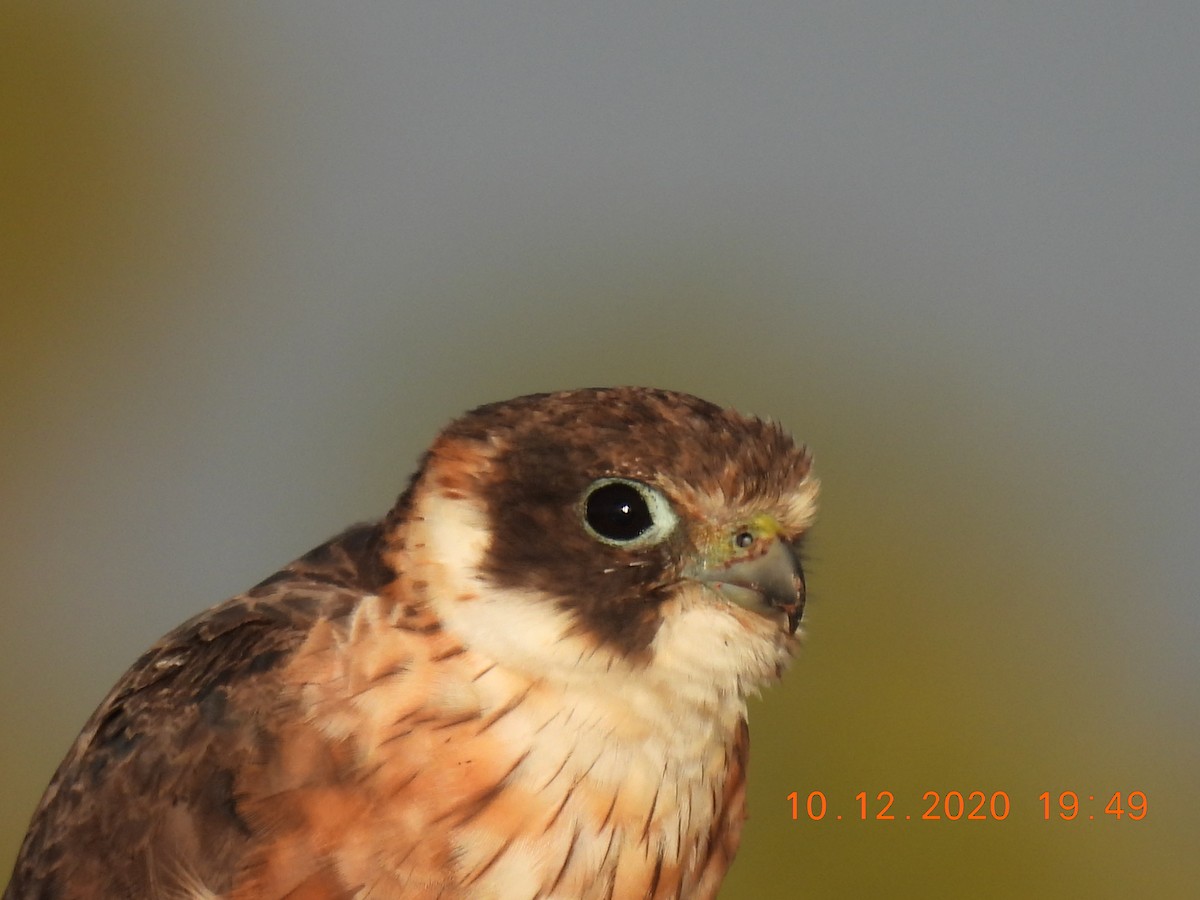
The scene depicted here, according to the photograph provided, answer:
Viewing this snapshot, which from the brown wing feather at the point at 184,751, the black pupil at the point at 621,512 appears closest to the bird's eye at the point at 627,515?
the black pupil at the point at 621,512

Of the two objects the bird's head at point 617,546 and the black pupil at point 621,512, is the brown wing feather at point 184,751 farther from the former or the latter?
the black pupil at point 621,512

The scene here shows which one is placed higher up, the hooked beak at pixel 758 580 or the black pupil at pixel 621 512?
the black pupil at pixel 621 512

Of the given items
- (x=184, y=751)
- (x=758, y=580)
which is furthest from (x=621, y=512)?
(x=184, y=751)

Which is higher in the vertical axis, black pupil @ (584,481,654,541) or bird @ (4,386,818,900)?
black pupil @ (584,481,654,541)

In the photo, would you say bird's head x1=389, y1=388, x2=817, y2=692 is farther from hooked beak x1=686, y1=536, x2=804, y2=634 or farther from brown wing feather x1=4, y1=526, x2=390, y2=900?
brown wing feather x1=4, y1=526, x2=390, y2=900

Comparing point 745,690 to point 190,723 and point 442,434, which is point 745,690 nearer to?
point 442,434

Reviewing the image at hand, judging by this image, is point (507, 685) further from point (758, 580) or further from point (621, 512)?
point (758, 580)

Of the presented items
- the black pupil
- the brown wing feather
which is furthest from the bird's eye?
the brown wing feather

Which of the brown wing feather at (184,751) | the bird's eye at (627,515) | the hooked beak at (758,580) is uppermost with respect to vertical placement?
the bird's eye at (627,515)

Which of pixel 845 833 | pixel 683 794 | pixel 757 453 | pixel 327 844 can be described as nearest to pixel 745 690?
pixel 683 794
